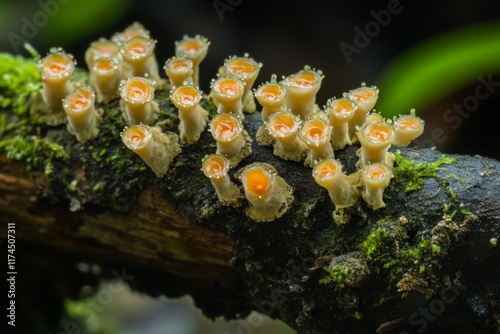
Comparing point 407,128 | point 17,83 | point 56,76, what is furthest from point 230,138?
point 17,83

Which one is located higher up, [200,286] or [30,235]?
[200,286]

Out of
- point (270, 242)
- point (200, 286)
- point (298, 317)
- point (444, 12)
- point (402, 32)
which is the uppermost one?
point (444, 12)

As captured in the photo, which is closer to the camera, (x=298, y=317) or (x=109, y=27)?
(x=298, y=317)

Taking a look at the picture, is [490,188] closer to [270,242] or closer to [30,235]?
[270,242]

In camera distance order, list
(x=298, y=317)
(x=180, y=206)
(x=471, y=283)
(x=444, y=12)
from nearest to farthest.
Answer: (x=471, y=283) → (x=298, y=317) → (x=180, y=206) → (x=444, y=12)

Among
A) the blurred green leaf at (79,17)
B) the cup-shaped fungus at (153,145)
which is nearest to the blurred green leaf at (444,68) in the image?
the cup-shaped fungus at (153,145)

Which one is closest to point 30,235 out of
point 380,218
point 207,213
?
point 207,213

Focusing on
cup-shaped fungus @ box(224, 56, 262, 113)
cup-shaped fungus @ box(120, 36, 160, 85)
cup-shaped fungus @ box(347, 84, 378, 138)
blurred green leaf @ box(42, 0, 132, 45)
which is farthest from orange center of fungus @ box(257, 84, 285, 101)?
blurred green leaf @ box(42, 0, 132, 45)
